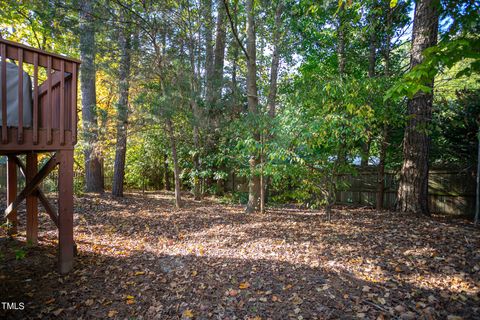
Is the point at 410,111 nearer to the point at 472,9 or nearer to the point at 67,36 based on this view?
the point at 472,9

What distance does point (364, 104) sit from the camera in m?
4.61

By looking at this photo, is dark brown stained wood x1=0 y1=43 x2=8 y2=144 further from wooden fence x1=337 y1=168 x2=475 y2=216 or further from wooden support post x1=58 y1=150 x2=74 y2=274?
wooden fence x1=337 y1=168 x2=475 y2=216

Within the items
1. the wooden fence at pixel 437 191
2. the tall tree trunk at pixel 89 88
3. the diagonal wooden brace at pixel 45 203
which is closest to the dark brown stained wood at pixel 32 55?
the diagonal wooden brace at pixel 45 203

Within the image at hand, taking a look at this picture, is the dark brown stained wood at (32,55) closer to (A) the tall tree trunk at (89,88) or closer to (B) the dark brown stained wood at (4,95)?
(B) the dark brown stained wood at (4,95)

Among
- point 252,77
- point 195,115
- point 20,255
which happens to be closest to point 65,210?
point 20,255

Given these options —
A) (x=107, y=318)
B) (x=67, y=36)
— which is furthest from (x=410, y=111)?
(x=67, y=36)

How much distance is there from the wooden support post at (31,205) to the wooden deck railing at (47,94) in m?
0.95

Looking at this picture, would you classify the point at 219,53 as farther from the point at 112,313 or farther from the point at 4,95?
the point at 112,313

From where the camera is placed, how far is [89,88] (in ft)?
28.9

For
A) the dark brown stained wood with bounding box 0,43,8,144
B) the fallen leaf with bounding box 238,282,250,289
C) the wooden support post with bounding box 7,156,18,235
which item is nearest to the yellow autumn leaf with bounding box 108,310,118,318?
the fallen leaf with bounding box 238,282,250,289

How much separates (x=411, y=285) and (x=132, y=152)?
485 inches

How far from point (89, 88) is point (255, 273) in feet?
27.8

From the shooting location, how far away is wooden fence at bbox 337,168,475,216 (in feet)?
21.9

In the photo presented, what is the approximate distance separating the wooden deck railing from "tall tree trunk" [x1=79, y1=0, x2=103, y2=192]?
3.99 m
